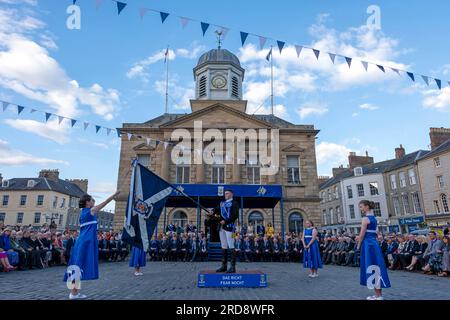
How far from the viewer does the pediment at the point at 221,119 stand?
95.8 ft

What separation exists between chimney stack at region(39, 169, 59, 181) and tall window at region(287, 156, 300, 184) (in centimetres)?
4113

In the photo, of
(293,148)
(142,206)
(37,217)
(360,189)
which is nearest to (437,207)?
(360,189)

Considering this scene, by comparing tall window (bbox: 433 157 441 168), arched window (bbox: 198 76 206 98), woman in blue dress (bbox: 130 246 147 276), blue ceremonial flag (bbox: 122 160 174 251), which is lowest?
woman in blue dress (bbox: 130 246 147 276)

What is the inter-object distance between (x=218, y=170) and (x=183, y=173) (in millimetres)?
3425

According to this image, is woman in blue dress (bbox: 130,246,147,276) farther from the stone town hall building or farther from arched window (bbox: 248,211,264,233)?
arched window (bbox: 248,211,264,233)

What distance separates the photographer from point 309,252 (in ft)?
33.6

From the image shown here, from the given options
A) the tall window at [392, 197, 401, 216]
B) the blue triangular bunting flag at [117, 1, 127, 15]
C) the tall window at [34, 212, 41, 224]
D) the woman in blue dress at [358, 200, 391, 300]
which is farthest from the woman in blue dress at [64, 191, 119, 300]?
the tall window at [34, 212, 41, 224]

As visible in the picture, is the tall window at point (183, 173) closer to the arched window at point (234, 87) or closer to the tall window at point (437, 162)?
the arched window at point (234, 87)

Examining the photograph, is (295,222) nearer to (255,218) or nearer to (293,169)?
(255,218)

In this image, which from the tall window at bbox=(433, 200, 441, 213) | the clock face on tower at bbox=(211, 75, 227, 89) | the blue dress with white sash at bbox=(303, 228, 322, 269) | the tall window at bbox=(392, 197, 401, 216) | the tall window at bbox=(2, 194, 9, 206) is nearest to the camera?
the blue dress with white sash at bbox=(303, 228, 322, 269)

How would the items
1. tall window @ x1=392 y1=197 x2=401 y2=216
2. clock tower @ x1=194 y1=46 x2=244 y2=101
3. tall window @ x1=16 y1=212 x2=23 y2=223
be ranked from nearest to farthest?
clock tower @ x1=194 y1=46 x2=244 y2=101, tall window @ x1=392 y1=197 x2=401 y2=216, tall window @ x1=16 y1=212 x2=23 y2=223

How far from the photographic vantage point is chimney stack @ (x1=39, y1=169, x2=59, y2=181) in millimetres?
49656
